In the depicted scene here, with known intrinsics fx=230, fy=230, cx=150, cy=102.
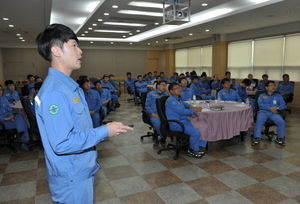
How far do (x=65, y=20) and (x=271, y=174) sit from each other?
918 centimetres

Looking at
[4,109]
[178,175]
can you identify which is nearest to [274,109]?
[178,175]

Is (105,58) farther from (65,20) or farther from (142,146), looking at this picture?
(142,146)

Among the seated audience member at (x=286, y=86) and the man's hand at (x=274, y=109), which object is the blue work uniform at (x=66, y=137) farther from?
the seated audience member at (x=286, y=86)

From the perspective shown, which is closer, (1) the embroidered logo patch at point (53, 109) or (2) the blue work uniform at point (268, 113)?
(1) the embroidered logo patch at point (53, 109)

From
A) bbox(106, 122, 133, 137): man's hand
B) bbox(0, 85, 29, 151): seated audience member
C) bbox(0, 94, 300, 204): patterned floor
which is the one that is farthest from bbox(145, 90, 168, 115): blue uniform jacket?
bbox(106, 122, 133, 137): man's hand

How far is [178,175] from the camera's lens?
3373 mm

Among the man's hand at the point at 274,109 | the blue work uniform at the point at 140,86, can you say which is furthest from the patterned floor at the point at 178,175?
the blue work uniform at the point at 140,86

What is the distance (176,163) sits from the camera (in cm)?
381

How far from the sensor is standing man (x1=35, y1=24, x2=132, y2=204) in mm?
1024

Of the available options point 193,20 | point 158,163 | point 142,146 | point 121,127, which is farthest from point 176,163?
point 193,20

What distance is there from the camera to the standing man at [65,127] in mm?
1024

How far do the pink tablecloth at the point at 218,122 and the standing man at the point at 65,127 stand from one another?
311 centimetres

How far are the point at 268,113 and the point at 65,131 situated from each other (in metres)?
4.65

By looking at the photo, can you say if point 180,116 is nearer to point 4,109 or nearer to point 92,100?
point 92,100
